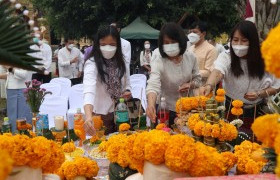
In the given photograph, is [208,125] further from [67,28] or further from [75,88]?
[67,28]

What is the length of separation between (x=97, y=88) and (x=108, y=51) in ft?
0.92

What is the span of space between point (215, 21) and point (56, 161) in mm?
10866

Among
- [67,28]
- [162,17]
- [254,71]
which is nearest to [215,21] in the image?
[162,17]

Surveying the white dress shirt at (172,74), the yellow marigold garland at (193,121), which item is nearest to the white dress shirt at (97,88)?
the white dress shirt at (172,74)

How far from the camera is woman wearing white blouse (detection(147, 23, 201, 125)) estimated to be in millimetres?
2875

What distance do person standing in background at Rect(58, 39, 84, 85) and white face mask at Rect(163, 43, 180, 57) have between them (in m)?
4.38

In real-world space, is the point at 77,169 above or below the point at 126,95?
below

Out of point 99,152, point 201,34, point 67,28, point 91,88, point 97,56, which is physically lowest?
point 99,152

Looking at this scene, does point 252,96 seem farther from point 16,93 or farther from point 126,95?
point 16,93

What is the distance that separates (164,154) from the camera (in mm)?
1527

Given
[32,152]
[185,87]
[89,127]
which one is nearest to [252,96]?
[185,87]

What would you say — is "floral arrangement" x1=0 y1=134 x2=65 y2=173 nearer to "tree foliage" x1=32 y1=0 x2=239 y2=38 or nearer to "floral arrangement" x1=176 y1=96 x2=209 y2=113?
"floral arrangement" x1=176 y1=96 x2=209 y2=113

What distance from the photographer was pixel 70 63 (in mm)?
7172

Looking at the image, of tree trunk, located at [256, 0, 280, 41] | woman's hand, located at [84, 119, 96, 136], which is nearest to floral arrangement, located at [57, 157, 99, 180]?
woman's hand, located at [84, 119, 96, 136]
